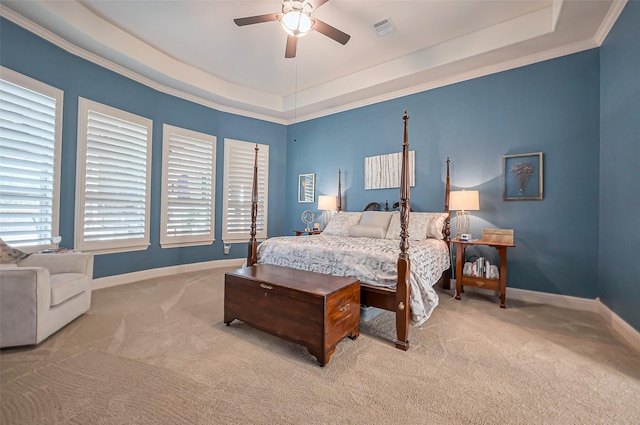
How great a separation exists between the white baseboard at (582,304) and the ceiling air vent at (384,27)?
11.5 ft

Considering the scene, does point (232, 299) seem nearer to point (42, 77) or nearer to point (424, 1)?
point (42, 77)

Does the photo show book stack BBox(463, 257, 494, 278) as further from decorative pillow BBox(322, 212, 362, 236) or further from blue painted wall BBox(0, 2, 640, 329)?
decorative pillow BBox(322, 212, 362, 236)

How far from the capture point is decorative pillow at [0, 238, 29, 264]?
2.45 metres

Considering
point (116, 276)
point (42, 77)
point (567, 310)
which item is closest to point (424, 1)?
point (567, 310)

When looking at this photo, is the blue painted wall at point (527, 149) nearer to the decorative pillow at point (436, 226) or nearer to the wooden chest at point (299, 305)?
the decorative pillow at point (436, 226)

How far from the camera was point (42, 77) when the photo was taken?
123 inches

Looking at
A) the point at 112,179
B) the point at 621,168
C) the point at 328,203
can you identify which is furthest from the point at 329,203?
the point at 621,168

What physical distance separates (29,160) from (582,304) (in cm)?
653

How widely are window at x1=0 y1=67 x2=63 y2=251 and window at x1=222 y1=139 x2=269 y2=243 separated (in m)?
2.44

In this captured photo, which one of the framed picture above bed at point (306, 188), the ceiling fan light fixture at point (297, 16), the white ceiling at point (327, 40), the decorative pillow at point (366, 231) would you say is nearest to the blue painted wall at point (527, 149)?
the white ceiling at point (327, 40)

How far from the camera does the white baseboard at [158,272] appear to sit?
12.5 feet

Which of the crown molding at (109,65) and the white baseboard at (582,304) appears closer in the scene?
the white baseboard at (582,304)

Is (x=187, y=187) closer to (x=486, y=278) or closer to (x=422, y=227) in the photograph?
(x=422, y=227)

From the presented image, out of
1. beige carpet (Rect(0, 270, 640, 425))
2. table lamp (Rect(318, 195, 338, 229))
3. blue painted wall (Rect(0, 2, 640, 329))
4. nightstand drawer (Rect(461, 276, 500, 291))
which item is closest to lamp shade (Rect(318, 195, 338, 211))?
table lamp (Rect(318, 195, 338, 229))
